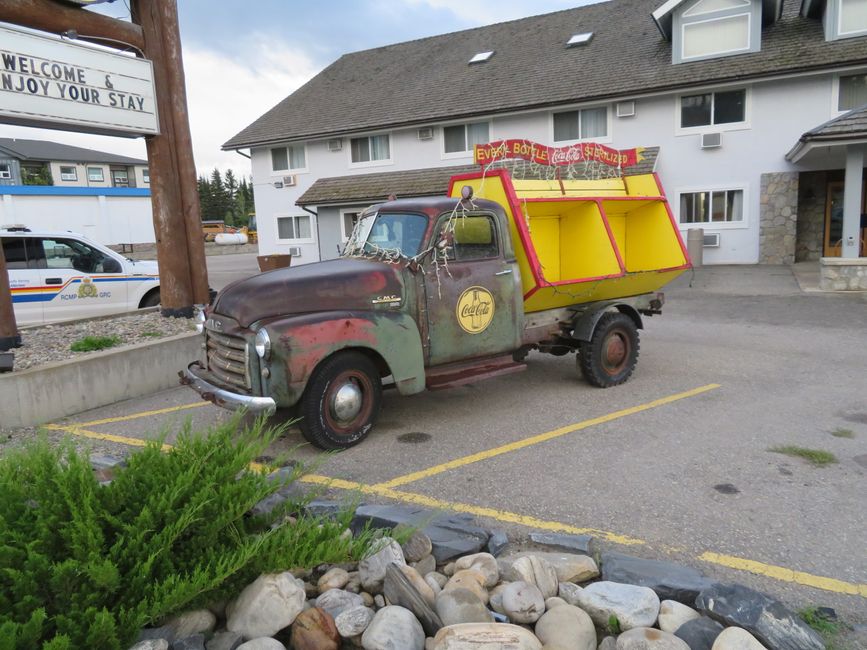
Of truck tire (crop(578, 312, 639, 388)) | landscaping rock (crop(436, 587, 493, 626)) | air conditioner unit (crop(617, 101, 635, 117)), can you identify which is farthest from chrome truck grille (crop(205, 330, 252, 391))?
air conditioner unit (crop(617, 101, 635, 117))

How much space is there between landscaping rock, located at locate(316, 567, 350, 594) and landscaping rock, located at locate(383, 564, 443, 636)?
0.27 metres

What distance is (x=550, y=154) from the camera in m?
7.72

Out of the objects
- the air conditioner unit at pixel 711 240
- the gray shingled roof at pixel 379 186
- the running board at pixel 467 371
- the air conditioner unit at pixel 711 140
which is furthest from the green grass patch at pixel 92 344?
the air conditioner unit at pixel 711 140

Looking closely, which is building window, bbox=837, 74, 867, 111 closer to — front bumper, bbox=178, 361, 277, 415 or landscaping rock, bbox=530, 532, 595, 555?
landscaping rock, bbox=530, 532, 595, 555

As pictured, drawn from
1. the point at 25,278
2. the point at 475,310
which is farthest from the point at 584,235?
the point at 25,278

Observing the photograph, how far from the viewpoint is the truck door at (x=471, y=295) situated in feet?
20.5

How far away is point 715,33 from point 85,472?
2200 centimetres

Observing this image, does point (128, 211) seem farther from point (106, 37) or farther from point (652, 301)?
point (652, 301)

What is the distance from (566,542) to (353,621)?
1.50 metres

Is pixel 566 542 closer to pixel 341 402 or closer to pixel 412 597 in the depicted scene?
pixel 412 597

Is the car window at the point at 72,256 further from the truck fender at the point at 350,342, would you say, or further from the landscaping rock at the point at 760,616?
the landscaping rock at the point at 760,616

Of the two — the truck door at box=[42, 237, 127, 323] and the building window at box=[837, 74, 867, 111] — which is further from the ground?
the building window at box=[837, 74, 867, 111]

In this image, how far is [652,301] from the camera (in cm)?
843

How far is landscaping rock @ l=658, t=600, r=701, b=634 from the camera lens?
2.98 meters
